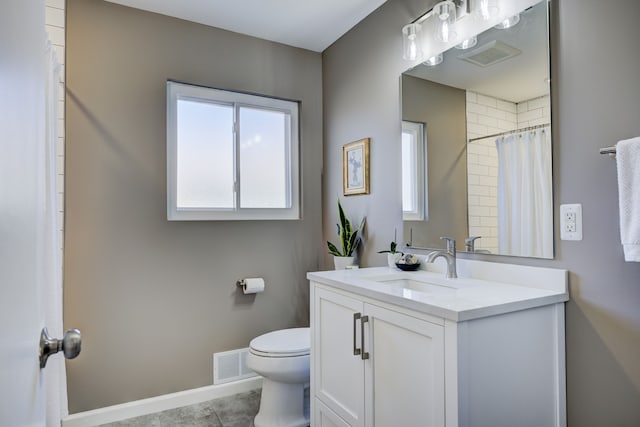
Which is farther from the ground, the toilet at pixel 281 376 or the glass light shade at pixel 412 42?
the glass light shade at pixel 412 42

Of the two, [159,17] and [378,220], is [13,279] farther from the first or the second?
[159,17]

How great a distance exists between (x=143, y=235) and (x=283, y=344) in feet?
3.54

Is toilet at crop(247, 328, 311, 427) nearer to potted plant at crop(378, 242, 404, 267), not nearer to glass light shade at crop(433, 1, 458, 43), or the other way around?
potted plant at crop(378, 242, 404, 267)

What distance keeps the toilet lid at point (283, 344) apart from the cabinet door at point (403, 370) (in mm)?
632

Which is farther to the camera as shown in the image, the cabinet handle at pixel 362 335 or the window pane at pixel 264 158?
the window pane at pixel 264 158

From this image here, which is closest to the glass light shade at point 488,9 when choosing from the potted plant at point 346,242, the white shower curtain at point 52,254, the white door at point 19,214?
the potted plant at point 346,242

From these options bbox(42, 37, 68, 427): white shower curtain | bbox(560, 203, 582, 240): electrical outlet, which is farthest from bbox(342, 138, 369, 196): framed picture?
bbox(42, 37, 68, 427): white shower curtain

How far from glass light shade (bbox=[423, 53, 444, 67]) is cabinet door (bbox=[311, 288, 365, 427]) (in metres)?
1.24

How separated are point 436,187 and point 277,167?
131 centimetres

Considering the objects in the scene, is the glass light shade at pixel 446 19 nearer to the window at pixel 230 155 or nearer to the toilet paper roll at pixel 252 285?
the window at pixel 230 155

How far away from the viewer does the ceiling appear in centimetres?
223

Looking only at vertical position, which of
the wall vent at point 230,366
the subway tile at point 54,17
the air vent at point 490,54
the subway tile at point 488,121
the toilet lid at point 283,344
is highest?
the subway tile at point 54,17

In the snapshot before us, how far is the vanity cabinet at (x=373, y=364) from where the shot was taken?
3.84ft

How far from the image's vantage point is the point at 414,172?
2.00m
